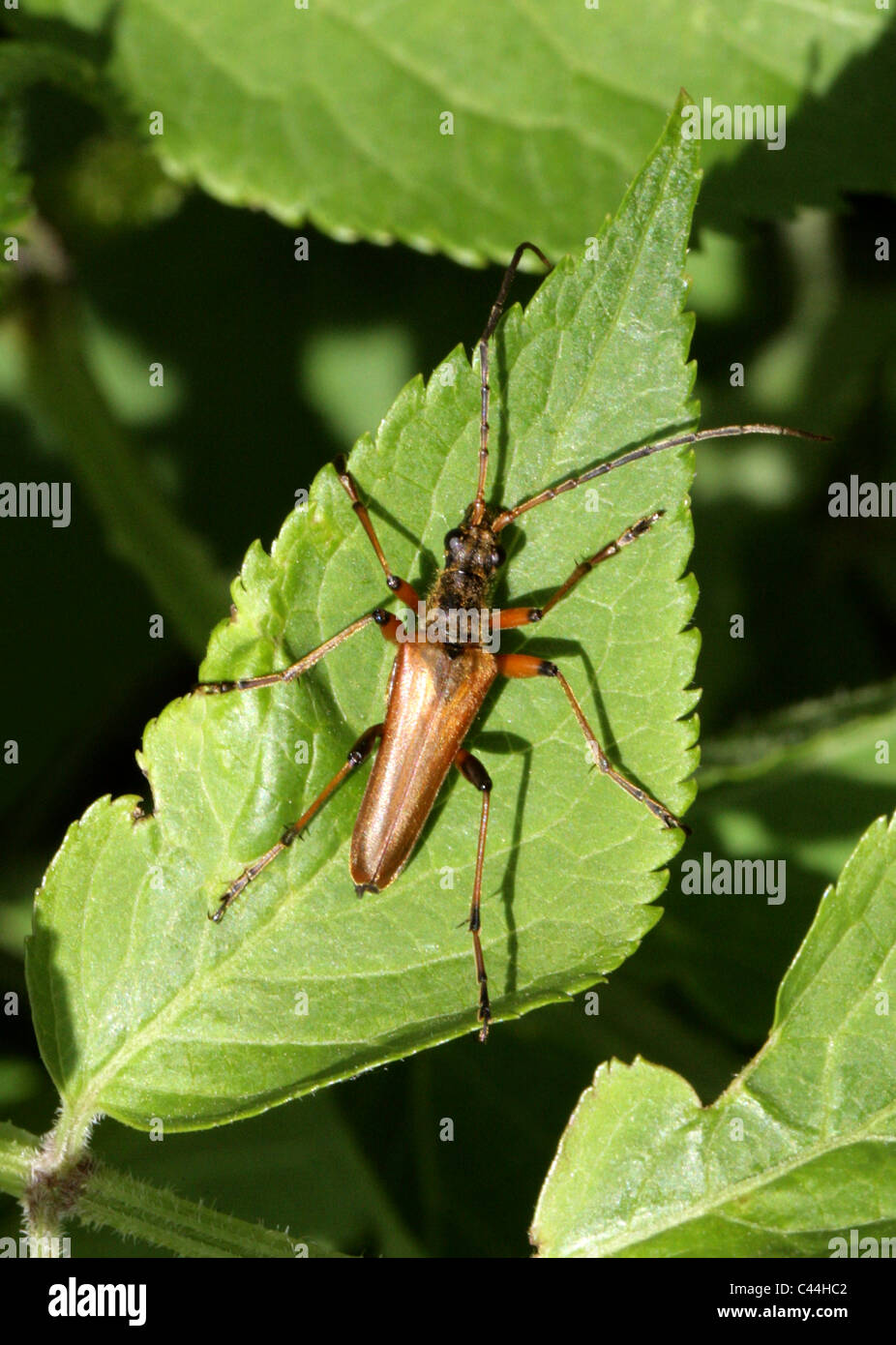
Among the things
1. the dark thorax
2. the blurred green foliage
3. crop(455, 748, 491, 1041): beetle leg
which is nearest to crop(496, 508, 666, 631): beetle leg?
the dark thorax

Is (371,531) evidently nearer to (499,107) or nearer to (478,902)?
(478,902)

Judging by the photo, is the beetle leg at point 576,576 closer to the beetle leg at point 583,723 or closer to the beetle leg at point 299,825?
the beetle leg at point 583,723

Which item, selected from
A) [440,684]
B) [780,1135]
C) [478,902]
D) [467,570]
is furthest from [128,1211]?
[467,570]

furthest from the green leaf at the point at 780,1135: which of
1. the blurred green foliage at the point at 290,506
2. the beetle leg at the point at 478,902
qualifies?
the blurred green foliage at the point at 290,506

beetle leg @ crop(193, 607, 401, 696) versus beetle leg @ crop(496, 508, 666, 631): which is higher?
beetle leg @ crop(496, 508, 666, 631)

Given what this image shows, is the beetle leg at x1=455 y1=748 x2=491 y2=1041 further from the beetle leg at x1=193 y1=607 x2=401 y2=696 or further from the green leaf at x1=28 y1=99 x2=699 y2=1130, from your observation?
the beetle leg at x1=193 y1=607 x2=401 y2=696

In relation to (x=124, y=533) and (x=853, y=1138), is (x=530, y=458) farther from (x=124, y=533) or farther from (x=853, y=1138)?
(x=124, y=533)
